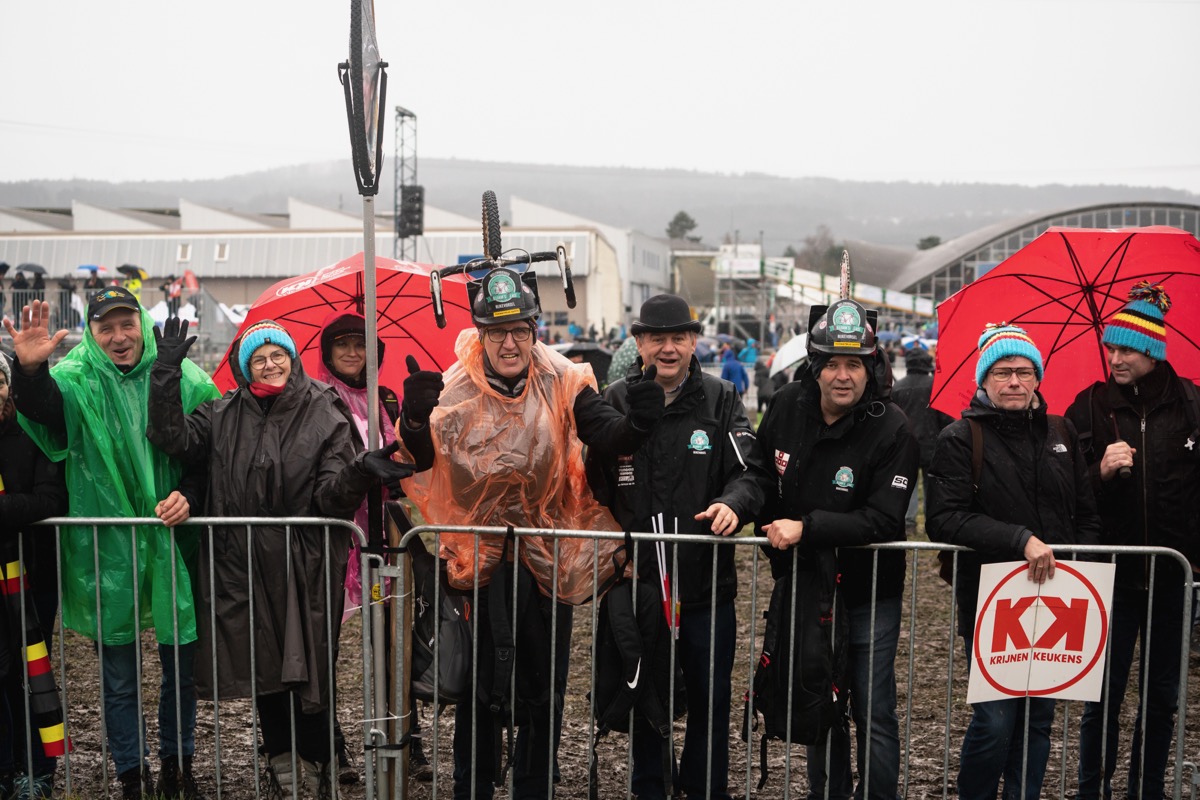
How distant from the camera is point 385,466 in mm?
3680

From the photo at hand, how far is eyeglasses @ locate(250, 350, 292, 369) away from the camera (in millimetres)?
4188

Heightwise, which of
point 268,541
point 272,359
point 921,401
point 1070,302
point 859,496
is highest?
point 1070,302

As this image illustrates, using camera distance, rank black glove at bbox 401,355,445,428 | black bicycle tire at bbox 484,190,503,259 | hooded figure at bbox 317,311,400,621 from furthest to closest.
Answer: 1. hooded figure at bbox 317,311,400,621
2. black bicycle tire at bbox 484,190,503,259
3. black glove at bbox 401,355,445,428

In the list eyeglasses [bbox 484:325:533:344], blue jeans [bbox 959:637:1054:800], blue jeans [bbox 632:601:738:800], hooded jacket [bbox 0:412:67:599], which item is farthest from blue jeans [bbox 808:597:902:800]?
hooded jacket [bbox 0:412:67:599]

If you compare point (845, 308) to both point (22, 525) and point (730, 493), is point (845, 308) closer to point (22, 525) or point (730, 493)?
point (730, 493)

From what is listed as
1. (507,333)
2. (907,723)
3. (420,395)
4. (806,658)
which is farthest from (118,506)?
(907,723)

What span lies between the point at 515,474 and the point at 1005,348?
70.8 inches

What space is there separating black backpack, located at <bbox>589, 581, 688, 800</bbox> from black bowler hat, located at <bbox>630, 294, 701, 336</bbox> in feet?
3.19

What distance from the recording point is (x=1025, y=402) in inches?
151

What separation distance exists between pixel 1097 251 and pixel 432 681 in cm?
319

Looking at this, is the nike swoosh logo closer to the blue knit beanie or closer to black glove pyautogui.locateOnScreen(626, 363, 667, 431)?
black glove pyautogui.locateOnScreen(626, 363, 667, 431)

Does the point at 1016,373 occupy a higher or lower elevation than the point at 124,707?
higher

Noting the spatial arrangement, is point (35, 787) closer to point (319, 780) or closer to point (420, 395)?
point (319, 780)

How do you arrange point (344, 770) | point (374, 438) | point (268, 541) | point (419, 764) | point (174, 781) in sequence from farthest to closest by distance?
point (419, 764) < point (344, 770) < point (174, 781) < point (268, 541) < point (374, 438)
